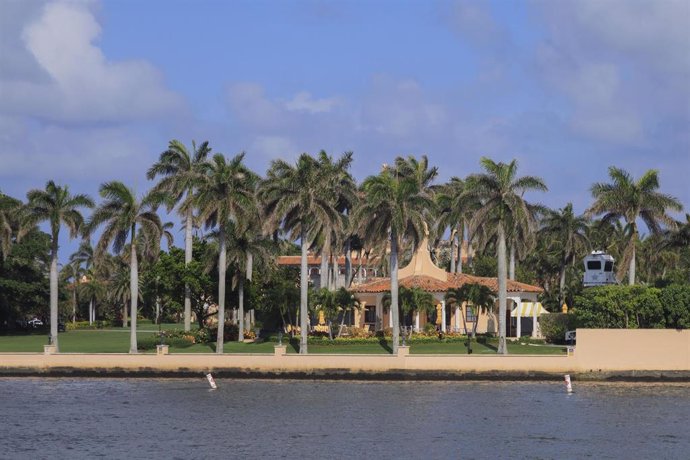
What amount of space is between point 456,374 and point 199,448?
1115 inches

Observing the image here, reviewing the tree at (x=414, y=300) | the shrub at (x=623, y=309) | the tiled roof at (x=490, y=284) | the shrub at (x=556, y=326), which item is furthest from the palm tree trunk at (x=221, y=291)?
the shrub at (x=556, y=326)

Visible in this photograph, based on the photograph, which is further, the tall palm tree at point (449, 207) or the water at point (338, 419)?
the tall palm tree at point (449, 207)

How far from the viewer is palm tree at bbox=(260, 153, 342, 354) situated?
72.7m

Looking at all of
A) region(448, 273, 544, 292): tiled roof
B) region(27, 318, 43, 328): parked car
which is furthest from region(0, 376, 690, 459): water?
region(27, 318, 43, 328): parked car

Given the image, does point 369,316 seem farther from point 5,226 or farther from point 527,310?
point 5,226

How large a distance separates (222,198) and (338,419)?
27997 millimetres

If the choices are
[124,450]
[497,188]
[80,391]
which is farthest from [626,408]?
[80,391]

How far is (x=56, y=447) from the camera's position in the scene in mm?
41500

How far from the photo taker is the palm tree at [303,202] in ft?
238

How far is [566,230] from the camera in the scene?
10369cm

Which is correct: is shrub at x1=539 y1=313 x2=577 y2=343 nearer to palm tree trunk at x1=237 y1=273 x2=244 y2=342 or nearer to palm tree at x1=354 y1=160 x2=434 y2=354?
palm tree at x1=354 y1=160 x2=434 y2=354

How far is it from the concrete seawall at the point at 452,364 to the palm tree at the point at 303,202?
4455 mm

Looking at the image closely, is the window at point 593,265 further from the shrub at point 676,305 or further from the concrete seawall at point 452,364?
the concrete seawall at point 452,364

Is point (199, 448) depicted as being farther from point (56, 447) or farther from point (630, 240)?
point (630, 240)
